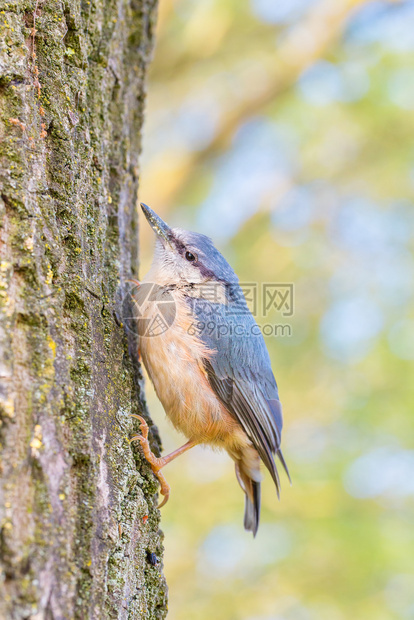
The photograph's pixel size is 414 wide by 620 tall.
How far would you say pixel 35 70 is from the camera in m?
2.04

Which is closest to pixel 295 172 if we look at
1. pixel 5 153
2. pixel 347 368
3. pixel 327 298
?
pixel 327 298

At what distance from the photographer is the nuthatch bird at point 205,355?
2.97 m

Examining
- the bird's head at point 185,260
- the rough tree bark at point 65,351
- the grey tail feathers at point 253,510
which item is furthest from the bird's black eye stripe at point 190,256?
the grey tail feathers at point 253,510

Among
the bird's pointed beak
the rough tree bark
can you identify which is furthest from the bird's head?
the rough tree bark

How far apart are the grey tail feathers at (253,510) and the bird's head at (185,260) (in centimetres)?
137

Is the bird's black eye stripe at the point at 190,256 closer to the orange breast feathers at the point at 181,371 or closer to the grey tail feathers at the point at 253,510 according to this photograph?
the orange breast feathers at the point at 181,371

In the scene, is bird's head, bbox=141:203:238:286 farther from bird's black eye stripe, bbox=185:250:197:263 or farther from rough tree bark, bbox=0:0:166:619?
rough tree bark, bbox=0:0:166:619

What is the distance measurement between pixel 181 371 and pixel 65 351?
1.16 m

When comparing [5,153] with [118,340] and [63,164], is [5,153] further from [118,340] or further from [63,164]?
[118,340]

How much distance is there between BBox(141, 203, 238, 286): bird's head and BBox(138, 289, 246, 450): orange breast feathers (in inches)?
11.3

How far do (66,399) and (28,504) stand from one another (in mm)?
372

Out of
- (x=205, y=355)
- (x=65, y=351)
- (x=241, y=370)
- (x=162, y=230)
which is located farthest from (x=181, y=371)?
(x=65, y=351)

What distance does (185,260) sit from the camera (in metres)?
3.42

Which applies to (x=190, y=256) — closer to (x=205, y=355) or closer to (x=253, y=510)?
(x=205, y=355)
